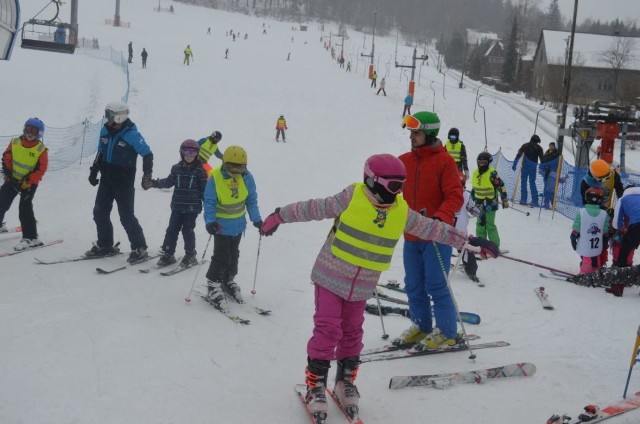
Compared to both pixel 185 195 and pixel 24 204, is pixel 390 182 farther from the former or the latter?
pixel 24 204

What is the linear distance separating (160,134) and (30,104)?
773cm

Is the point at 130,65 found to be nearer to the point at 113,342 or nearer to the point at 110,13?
the point at 113,342

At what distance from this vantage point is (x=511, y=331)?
5.68 meters

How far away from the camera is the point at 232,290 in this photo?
6.25 meters

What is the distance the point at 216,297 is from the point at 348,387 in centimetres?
248

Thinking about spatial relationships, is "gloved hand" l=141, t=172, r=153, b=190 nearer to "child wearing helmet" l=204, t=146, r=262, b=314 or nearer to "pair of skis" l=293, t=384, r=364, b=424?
"child wearing helmet" l=204, t=146, r=262, b=314

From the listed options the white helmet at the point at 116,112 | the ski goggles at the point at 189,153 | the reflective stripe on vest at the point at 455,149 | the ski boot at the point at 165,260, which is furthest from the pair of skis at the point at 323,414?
the reflective stripe on vest at the point at 455,149

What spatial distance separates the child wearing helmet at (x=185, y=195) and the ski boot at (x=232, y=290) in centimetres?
116

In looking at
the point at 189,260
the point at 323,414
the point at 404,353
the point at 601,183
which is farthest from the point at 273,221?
the point at 601,183

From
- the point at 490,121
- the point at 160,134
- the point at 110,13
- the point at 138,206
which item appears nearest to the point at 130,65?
the point at 160,134

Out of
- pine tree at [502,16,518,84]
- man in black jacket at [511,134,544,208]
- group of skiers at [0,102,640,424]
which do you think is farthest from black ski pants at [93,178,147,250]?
pine tree at [502,16,518,84]

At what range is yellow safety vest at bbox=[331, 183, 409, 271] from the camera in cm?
366

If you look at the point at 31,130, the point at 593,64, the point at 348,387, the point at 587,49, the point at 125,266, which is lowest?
the point at 125,266

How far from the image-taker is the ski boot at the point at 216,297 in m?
Result: 5.85
